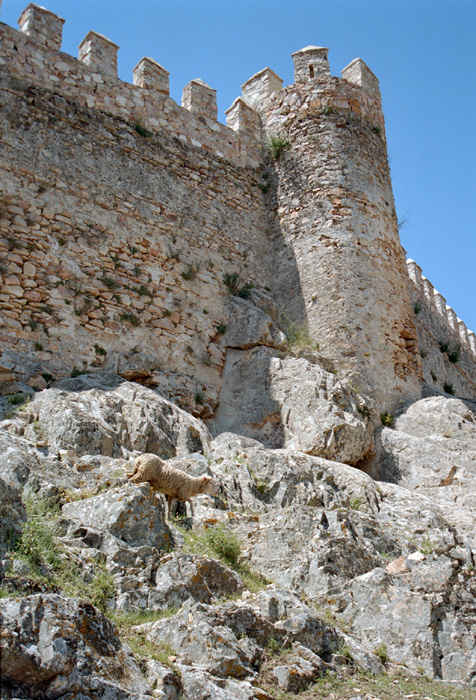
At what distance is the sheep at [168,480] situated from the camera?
6.92 metres

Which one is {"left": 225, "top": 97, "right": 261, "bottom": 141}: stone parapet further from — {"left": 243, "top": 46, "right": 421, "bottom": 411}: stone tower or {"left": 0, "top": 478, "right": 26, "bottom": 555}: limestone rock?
{"left": 0, "top": 478, "right": 26, "bottom": 555}: limestone rock

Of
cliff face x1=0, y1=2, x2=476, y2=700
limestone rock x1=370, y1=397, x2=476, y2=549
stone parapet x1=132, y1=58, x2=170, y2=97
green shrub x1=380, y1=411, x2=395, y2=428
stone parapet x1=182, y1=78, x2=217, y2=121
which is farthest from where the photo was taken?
stone parapet x1=182, y1=78, x2=217, y2=121

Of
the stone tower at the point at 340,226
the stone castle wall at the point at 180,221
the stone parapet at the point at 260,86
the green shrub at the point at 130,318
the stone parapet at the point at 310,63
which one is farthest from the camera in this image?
the stone parapet at the point at 260,86

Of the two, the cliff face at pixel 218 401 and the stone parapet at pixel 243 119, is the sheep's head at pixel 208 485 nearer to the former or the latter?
the cliff face at pixel 218 401

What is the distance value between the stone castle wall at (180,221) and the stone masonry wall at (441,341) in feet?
12.7

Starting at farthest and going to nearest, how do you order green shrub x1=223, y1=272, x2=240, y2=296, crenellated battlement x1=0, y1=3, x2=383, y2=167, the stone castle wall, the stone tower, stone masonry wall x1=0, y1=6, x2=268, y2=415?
1. green shrub x1=223, y1=272, x2=240, y2=296
2. the stone tower
3. crenellated battlement x1=0, y1=3, x2=383, y2=167
4. the stone castle wall
5. stone masonry wall x1=0, y1=6, x2=268, y2=415

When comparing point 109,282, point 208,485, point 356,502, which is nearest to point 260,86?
point 109,282

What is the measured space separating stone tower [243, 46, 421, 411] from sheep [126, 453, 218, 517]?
4673 mm

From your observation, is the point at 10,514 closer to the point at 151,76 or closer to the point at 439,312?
the point at 151,76

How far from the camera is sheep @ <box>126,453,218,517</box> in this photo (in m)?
6.92

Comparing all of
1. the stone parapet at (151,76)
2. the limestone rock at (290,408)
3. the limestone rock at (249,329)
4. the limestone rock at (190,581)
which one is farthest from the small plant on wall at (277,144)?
the limestone rock at (190,581)

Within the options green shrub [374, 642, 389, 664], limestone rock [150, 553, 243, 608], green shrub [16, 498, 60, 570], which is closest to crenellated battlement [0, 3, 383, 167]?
green shrub [16, 498, 60, 570]

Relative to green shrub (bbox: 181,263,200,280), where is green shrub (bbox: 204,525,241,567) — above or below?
below

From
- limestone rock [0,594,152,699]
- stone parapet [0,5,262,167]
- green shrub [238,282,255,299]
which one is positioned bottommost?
limestone rock [0,594,152,699]
